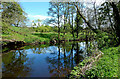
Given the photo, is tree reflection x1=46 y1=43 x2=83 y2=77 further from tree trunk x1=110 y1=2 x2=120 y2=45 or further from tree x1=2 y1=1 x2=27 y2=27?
tree x1=2 y1=1 x2=27 y2=27

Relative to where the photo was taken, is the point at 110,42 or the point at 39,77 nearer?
the point at 39,77

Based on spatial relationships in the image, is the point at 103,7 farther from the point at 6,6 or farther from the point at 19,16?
the point at 6,6

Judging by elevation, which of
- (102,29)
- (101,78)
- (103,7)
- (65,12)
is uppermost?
(65,12)

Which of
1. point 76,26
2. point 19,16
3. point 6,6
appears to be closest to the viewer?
point 6,6

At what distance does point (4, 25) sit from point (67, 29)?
1628 cm

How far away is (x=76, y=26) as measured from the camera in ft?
75.4

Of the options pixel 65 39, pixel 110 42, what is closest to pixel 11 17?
pixel 110 42

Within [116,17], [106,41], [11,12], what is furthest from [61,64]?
[116,17]

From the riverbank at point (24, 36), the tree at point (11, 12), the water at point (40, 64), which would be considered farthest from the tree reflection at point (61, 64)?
the tree at point (11, 12)

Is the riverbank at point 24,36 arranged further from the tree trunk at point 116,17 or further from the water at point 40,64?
the tree trunk at point 116,17

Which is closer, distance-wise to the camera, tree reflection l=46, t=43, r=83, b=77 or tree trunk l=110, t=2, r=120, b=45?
tree reflection l=46, t=43, r=83, b=77

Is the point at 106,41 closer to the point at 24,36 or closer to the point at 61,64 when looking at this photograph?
the point at 61,64

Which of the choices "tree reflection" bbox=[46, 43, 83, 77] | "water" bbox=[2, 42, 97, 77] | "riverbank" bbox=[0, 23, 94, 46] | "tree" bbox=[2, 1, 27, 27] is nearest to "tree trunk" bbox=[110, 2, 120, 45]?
"water" bbox=[2, 42, 97, 77]

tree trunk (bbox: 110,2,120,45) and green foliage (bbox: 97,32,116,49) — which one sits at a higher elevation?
tree trunk (bbox: 110,2,120,45)
